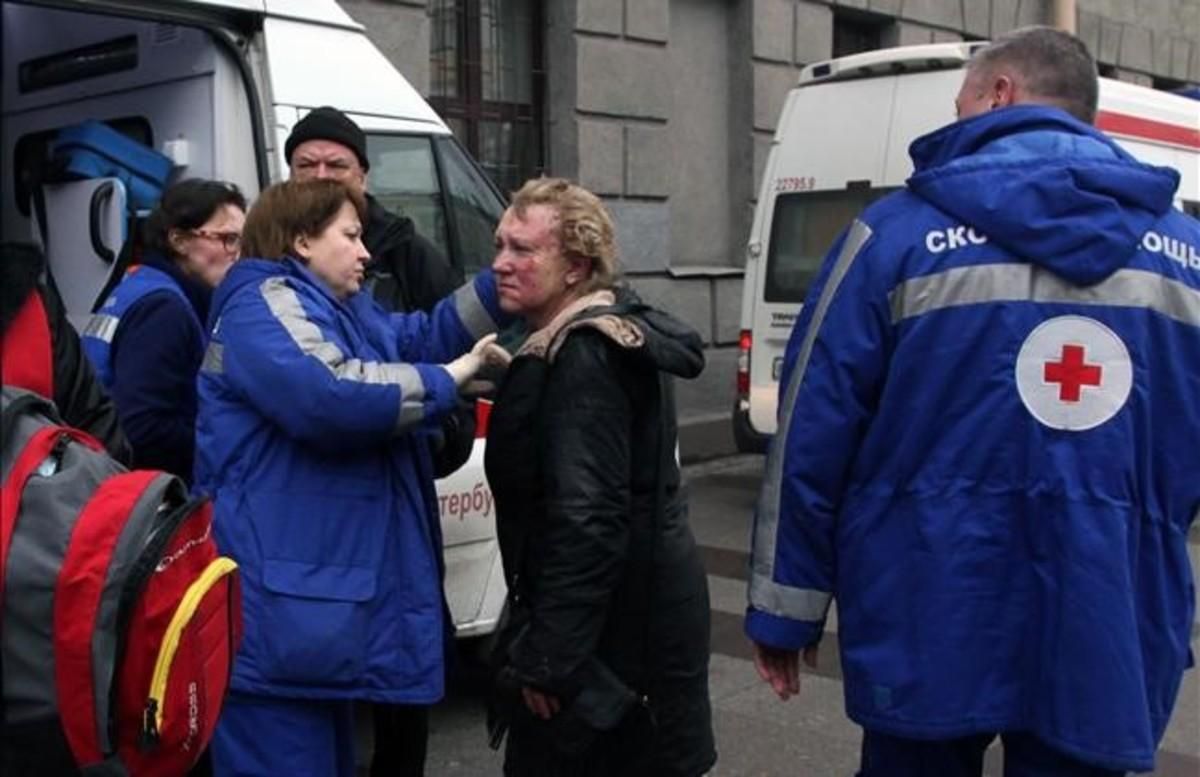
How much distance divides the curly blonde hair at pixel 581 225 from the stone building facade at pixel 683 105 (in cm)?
703

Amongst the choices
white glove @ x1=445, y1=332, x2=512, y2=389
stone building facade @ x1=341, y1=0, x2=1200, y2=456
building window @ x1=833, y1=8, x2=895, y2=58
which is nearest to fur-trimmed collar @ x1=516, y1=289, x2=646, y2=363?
white glove @ x1=445, y1=332, x2=512, y2=389

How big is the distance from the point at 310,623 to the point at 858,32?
43.7ft

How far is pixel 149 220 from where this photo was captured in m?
3.78

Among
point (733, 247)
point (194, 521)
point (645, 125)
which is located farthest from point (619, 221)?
point (194, 521)

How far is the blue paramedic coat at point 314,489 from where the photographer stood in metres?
2.73

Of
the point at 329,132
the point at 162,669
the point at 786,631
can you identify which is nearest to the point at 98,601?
the point at 162,669

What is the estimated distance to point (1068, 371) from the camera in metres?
2.39

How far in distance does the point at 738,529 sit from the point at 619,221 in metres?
3.76

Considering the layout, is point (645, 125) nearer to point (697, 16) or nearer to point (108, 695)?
point (697, 16)

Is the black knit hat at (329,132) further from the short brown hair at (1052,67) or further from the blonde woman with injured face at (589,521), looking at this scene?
the short brown hair at (1052,67)

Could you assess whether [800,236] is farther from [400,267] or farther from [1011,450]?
[1011,450]

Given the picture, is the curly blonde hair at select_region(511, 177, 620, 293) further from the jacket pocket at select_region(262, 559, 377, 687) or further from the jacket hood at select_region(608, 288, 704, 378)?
the jacket pocket at select_region(262, 559, 377, 687)

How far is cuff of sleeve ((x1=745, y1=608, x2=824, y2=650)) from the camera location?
253 centimetres

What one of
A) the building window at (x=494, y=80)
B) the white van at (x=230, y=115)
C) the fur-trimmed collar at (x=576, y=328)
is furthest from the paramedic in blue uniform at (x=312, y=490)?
the building window at (x=494, y=80)
